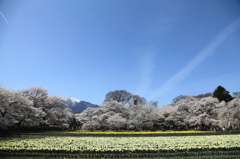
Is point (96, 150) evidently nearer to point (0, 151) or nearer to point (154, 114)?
point (0, 151)

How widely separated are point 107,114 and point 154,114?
1202 cm

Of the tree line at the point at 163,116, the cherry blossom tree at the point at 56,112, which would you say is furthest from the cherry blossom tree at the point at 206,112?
the cherry blossom tree at the point at 56,112

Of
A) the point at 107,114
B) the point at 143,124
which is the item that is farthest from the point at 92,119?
the point at 143,124

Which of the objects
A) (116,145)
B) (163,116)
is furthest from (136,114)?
(116,145)

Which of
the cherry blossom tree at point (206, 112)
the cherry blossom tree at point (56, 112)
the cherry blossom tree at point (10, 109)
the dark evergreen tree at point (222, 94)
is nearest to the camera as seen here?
the cherry blossom tree at point (10, 109)

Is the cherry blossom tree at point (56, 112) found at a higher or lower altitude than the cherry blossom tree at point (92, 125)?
higher

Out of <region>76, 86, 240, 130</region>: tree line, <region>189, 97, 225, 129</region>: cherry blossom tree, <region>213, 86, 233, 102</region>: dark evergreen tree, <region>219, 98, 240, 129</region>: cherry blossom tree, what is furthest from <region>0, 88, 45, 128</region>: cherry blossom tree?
<region>213, 86, 233, 102</region>: dark evergreen tree

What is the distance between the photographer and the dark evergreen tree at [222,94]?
1695 inches

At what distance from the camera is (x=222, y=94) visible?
43.6 meters

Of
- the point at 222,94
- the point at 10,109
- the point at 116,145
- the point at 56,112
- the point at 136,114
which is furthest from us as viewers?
the point at 222,94

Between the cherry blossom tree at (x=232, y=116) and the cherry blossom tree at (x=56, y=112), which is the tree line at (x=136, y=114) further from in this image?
the cherry blossom tree at (x=232, y=116)

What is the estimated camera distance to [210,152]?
31.4ft

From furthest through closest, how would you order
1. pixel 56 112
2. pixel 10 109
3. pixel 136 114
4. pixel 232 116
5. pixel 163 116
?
1. pixel 163 116
2. pixel 136 114
3. pixel 56 112
4. pixel 232 116
5. pixel 10 109

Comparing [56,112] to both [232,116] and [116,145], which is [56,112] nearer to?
[116,145]
